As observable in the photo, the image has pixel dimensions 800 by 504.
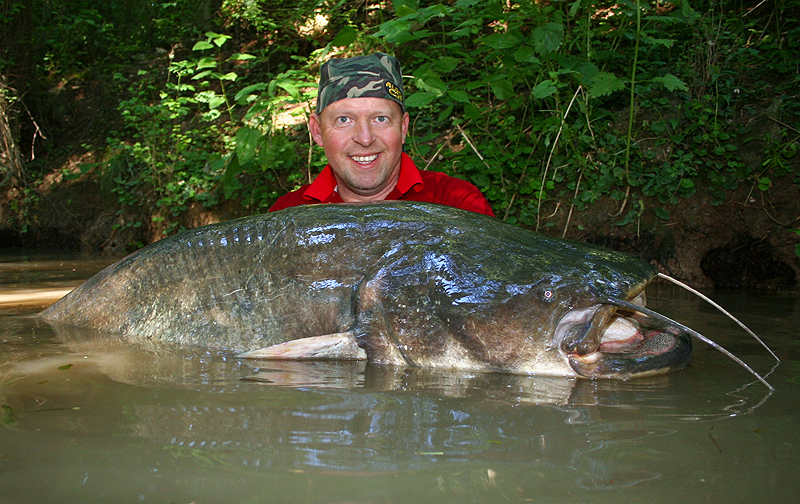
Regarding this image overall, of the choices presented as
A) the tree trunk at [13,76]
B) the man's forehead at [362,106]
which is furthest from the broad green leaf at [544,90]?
the tree trunk at [13,76]

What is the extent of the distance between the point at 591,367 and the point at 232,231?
154 centimetres

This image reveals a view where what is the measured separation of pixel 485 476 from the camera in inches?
48.3

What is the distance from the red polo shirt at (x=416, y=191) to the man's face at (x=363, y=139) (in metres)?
0.10

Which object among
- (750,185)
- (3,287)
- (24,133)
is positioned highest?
(24,133)

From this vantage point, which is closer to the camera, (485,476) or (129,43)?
(485,476)

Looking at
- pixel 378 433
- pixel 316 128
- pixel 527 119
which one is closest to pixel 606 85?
pixel 527 119

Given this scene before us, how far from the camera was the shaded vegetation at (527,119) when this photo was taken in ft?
14.6

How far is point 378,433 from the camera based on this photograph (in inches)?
57.6

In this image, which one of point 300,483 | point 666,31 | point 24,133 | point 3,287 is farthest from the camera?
point 24,133

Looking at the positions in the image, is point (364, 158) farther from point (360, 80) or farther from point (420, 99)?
point (420, 99)

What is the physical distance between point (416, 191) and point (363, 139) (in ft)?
1.46

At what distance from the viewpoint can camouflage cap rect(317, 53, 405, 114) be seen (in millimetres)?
3295

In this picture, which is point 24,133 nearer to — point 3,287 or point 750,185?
point 3,287

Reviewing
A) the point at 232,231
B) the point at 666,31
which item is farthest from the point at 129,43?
the point at 232,231
